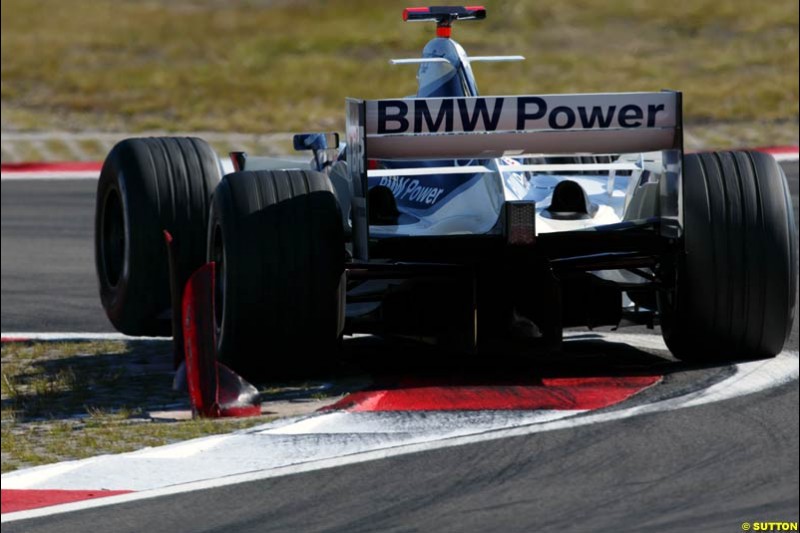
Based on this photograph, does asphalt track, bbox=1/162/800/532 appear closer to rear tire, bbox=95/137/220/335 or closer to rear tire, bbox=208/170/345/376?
rear tire, bbox=208/170/345/376

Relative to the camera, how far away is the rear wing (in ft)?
24.7

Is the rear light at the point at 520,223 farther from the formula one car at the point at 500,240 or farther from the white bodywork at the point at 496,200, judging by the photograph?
the white bodywork at the point at 496,200

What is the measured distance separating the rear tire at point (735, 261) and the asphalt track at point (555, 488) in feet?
1.79

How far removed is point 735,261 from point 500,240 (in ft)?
3.99

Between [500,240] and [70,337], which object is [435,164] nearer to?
[500,240]

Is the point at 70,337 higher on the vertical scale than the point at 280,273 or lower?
lower

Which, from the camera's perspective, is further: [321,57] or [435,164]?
[321,57]

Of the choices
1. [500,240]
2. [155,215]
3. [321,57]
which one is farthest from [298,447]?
[321,57]

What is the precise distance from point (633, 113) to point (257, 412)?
7.37ft

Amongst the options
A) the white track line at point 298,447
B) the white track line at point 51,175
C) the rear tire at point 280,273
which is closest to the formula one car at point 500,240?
the rear tire at point 280,273

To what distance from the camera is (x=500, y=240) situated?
757 centimetres

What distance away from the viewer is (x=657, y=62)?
30922mm

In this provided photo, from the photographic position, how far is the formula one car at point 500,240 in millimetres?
7613

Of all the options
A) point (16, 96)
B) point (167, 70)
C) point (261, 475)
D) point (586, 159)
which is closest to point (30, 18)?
point (167, 70)
